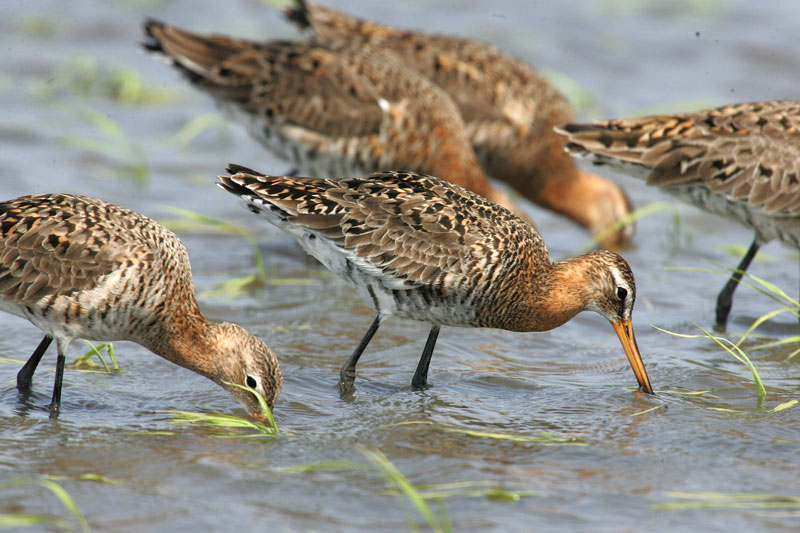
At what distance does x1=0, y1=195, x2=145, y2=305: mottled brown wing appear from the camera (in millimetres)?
5832

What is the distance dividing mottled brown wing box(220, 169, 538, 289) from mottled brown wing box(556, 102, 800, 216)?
1.76 meters

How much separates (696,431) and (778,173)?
2.55m

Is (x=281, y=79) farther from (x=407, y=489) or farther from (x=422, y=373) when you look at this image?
(x=407, y=489)

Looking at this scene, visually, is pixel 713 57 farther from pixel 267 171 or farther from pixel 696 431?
pixel 696 431

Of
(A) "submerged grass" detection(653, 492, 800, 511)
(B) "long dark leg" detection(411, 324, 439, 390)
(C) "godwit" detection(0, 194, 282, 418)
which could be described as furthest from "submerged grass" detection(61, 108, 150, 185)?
(A) "submerged grass" detection(653, 492, 800, 511)

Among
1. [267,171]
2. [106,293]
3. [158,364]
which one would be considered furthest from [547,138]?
[106,293]

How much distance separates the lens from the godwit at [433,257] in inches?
245

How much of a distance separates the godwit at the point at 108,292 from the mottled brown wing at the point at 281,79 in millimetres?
3333

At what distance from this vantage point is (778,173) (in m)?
7.56

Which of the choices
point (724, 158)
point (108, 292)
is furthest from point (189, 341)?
point (724, 158)

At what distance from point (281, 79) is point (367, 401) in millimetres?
4025

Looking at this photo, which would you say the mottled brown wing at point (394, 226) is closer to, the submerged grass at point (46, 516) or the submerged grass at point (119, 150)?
the submerged grass at point (46, 516)

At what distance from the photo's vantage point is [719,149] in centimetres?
772

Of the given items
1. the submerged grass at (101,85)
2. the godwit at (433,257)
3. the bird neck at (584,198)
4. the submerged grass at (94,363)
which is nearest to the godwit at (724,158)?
the godwit at (433,257)
